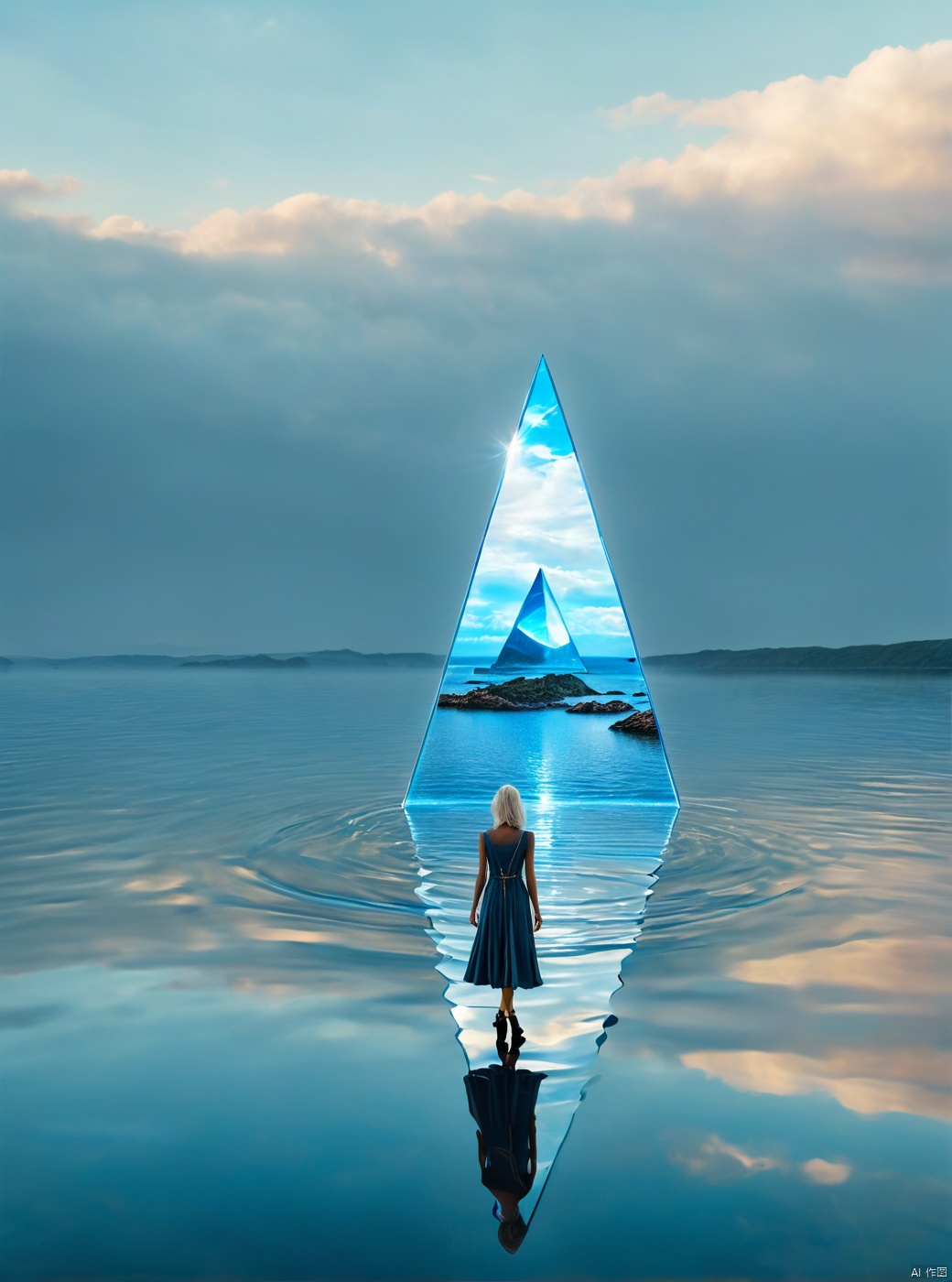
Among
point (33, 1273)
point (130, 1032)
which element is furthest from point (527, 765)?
point (33, 1273)

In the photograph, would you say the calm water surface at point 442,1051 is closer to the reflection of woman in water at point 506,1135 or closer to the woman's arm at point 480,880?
Answer: the reflection of woman in water at point 506,1135

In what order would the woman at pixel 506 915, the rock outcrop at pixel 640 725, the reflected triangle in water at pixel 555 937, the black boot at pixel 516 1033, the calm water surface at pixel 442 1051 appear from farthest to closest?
the rock outcrop at pixel 640 725 < the woman at pixel 506 915 < the black boot at pixel 516 1033 < the reflected triangle in water at pixel 555 937 < the calm water surface at pixel 442 1051

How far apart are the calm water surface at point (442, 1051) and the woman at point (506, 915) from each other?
28cm

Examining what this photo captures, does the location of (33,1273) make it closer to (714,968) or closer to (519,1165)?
(519,1165)

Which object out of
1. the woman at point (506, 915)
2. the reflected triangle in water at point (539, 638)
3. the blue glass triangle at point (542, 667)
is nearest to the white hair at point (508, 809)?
the woman at point (506, 915)

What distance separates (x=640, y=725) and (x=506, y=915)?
26.6 ft

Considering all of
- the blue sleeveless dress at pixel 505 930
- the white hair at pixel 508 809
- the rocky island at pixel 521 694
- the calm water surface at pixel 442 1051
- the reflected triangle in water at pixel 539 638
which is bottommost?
the calm water surface at pixel 442 1051

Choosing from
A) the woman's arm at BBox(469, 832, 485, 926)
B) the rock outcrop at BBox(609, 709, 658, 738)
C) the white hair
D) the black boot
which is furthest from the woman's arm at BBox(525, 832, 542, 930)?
the rock outcrop at BBox(609, 709, 658, 738)

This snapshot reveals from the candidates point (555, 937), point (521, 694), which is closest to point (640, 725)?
point (521, 694)

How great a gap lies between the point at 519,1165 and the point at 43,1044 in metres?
3.00

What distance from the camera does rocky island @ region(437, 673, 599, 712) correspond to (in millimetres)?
13664

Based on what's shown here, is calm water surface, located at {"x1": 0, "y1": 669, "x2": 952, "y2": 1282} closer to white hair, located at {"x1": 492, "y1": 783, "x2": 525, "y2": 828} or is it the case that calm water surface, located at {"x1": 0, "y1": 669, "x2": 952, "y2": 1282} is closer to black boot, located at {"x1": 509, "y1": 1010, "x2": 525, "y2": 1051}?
black boot, located at {"x1": 509, "y1": 1010, "x2": 525, "y2": 1051}

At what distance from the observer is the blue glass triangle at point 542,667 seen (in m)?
13.3

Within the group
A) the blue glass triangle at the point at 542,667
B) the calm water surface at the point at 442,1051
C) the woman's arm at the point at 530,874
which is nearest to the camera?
the calm water surface at the point at 442,1051
